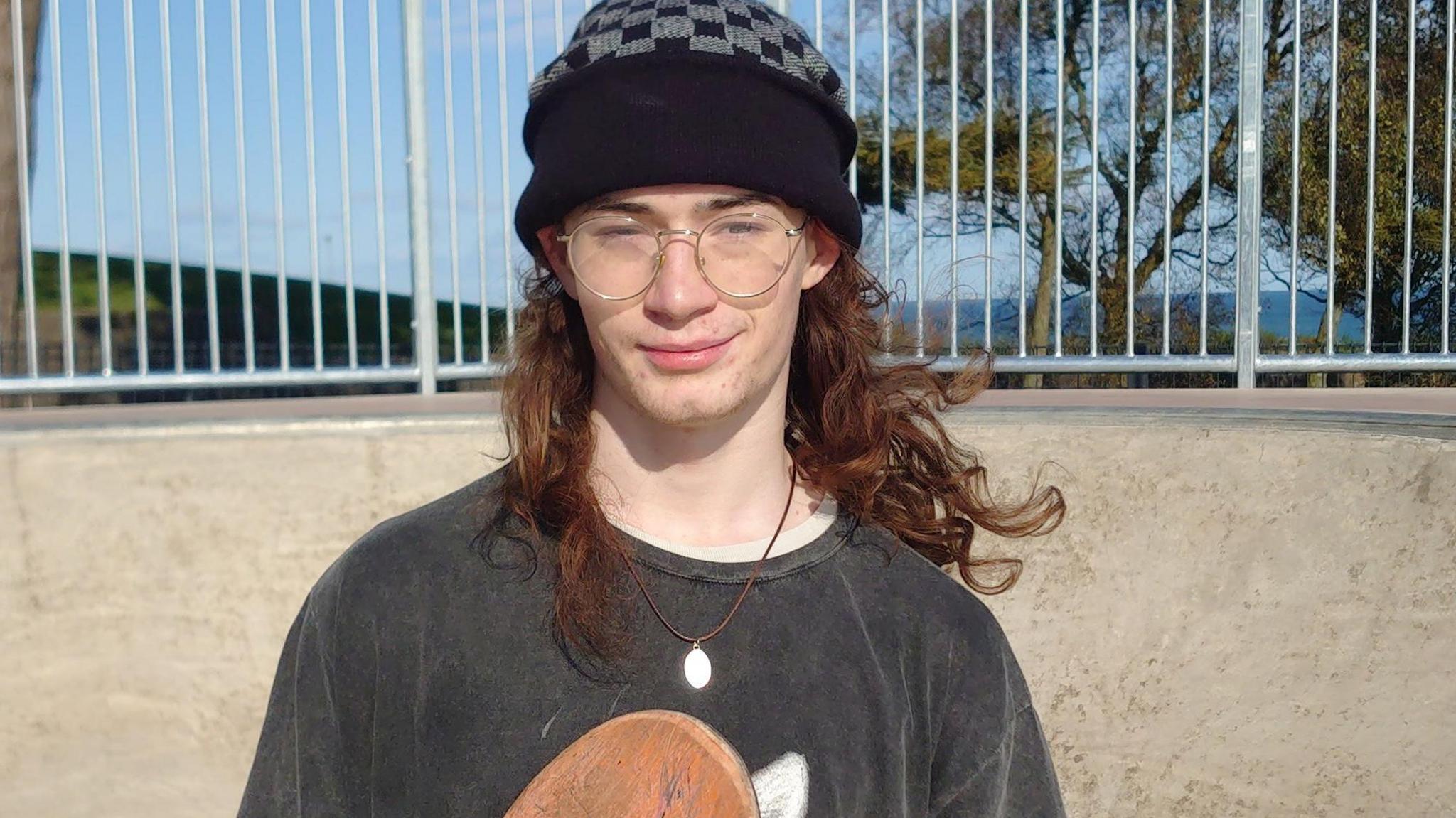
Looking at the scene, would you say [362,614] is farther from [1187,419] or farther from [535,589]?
[1187,419]

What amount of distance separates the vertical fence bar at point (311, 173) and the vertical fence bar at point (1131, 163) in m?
2.56

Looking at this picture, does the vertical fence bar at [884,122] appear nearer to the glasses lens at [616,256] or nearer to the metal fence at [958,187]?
the metal fence at [958,187]

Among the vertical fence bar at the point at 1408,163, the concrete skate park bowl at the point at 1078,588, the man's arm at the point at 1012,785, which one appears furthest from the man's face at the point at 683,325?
the vertical fence bar at the point at 1408,163

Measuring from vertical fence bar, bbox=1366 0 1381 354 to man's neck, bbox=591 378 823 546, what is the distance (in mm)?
3081

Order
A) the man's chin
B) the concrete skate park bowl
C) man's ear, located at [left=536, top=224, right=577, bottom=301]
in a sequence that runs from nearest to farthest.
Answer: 1. the man's chin
2. man's ear, located at [left=536, top=224, right=577, bottom=301]
3. the concrete skate park bowl

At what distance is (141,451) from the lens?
376cm

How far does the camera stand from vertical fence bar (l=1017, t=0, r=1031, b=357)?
14.1ft

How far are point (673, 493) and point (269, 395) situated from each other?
3194mm

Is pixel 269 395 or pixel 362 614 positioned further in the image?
pixel 269 395

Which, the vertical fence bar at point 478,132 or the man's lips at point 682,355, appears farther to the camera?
the vertical fence bar at point 478,132

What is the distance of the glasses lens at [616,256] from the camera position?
1.83 meters

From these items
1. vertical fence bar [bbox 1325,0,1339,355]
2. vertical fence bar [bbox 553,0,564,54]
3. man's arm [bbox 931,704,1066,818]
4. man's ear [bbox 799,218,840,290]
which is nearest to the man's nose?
man's ear [bbox 799,218,840,290]

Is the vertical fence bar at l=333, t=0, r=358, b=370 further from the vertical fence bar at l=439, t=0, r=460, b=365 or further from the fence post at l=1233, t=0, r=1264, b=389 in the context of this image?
the fence post at l=1233, t=0, r=1264, b=389

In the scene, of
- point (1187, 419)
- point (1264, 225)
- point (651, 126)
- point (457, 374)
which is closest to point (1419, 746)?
point (1187, 419)
